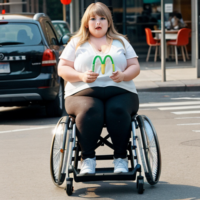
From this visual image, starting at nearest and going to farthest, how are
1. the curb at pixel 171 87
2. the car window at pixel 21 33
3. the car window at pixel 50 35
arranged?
the car window at pixel 21 33
the car window at pixel 50 35
the curb at pixel 171 87

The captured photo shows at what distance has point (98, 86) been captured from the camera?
463 cm

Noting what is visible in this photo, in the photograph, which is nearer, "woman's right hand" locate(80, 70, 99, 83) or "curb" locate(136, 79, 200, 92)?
"woman's right hand" locate(80, 70, 99, 83)

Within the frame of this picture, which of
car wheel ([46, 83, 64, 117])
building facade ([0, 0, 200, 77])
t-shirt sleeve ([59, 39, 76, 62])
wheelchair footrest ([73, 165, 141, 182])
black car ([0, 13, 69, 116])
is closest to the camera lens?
wheelchair footrest ([73, 165, 141, 182])

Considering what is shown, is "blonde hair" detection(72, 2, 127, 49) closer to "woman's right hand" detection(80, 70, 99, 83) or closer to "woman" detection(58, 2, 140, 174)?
"woman" detection(58, 2, 140, 174)

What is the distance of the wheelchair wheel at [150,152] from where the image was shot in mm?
4488

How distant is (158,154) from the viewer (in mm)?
4484

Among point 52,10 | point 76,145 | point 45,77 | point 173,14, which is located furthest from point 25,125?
point 52,10

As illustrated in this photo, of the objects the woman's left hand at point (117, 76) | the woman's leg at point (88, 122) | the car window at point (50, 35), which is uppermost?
the car window at point (50, 35)

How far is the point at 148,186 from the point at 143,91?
7.03 metres

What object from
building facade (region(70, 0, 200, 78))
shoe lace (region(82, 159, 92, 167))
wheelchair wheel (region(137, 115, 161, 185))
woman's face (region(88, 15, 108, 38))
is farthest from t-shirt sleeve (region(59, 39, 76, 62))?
building facade (region(70, 0, 200, 78))

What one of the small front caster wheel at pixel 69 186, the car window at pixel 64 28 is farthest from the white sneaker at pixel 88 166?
the car window at pixel 64 28

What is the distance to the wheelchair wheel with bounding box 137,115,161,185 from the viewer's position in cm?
449

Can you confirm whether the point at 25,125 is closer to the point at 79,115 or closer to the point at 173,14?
the point at 79,115

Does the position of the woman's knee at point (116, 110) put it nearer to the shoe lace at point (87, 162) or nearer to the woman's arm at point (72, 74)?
the woman's arm at point (72, 74)
